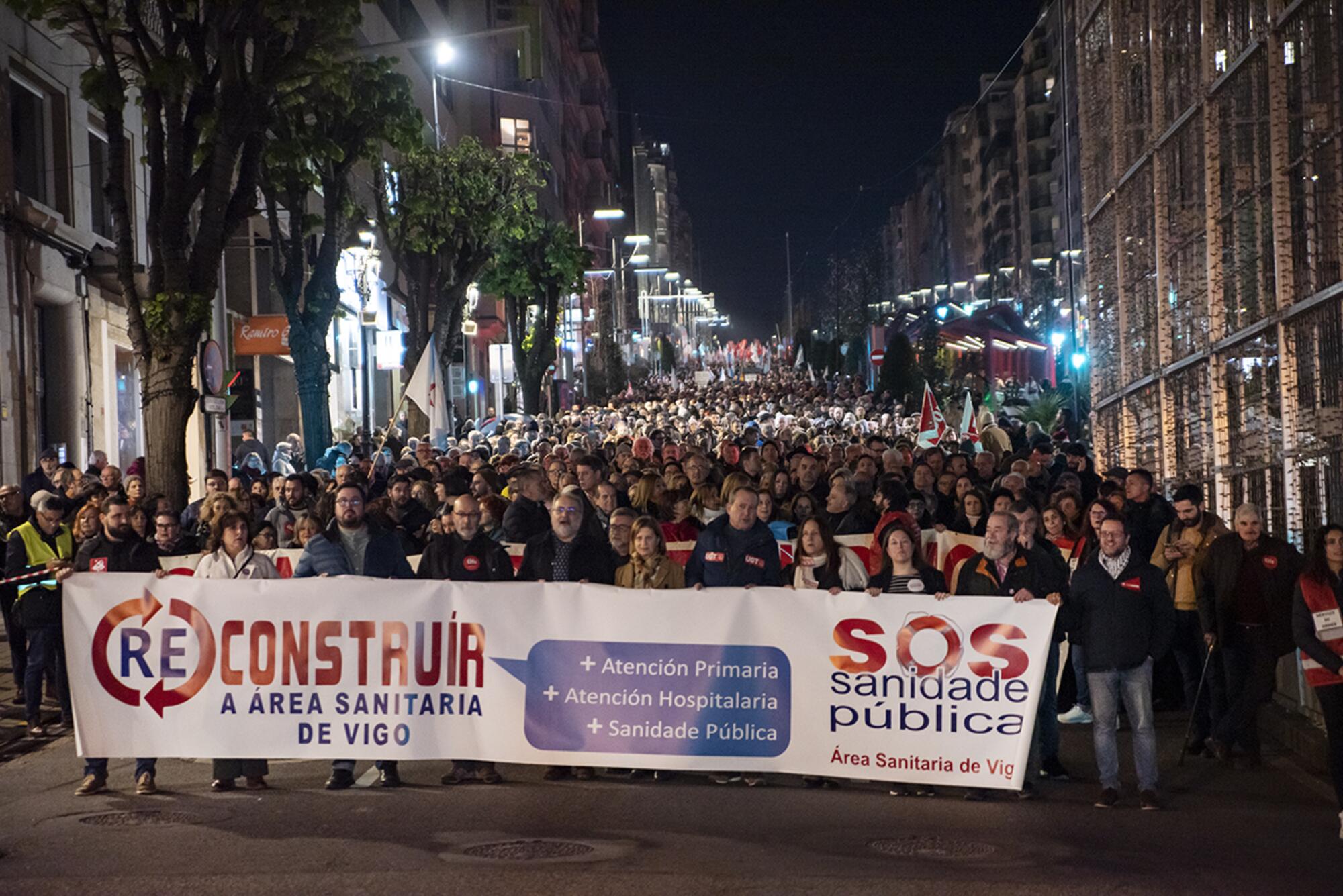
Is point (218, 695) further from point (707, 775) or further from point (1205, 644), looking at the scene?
point (1205, 644)

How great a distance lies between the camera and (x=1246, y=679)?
11.7m

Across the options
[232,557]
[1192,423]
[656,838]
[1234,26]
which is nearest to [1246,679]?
[656,838]

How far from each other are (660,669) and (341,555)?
2.15 metres

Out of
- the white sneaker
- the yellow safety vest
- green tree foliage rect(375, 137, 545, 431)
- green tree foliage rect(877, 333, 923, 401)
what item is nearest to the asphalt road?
the white sneaker

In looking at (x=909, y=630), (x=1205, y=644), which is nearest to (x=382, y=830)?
(x=909, y=630)

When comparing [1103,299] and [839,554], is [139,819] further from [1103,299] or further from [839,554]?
[1103,299]

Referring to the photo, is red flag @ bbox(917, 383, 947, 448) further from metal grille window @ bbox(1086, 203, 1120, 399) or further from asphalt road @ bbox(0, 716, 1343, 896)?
asphalt road @ bbox(0, 716, 1343, 896)

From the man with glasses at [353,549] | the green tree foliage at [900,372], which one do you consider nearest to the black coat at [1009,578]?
the man with glasses at [353,549]

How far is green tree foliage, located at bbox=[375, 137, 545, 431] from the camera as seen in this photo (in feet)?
126

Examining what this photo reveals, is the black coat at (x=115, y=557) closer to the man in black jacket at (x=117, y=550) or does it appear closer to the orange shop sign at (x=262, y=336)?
the man in black jacket at (x=117, y=550)

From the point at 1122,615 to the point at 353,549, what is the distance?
15.2 feet

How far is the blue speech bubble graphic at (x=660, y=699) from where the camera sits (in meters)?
10.6

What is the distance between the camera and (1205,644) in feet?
41.4

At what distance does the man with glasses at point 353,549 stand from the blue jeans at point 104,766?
46.1 inches
